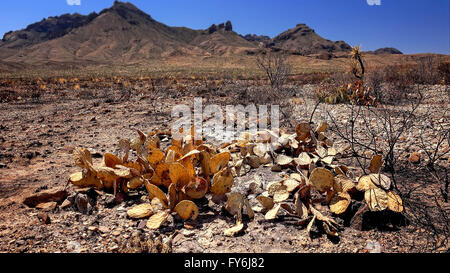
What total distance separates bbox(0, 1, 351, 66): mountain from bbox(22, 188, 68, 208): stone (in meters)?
71.3

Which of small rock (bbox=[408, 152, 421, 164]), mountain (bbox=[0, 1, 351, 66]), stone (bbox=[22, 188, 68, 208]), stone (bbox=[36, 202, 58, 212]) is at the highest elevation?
mountain (bbox=[0, 1, 351, 66])

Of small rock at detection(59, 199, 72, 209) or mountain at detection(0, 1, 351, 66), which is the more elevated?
mountain at detection(0, 1, 351, 66)

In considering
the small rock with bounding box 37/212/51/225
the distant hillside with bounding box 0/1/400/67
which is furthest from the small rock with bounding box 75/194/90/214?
the distant hillside with bounding box 0/1/400/67

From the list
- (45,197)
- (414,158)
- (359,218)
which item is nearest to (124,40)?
(45,197)

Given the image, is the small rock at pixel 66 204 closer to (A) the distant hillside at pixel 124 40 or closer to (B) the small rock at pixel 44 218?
(B) the small rock at pixel 44 218

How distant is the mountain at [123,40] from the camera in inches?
3174

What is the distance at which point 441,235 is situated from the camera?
155 cm

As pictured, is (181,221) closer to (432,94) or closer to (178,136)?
(178,136)

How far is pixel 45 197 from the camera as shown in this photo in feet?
6.66

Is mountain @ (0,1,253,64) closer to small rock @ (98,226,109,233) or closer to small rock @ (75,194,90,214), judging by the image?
small rock @ (75,194,90,214)

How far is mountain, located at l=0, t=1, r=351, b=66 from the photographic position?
8062 cm

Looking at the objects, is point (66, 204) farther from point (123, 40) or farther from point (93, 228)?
point (123, 40)
